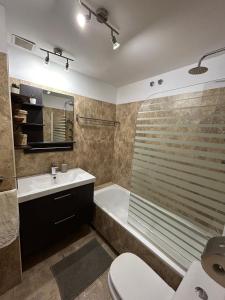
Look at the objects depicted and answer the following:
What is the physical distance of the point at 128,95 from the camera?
240 cm

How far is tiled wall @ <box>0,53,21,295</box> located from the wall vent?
51 centimetres

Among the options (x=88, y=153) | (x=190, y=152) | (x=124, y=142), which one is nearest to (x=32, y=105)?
(x=88, y=153)

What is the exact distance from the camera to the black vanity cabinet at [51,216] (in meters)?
1.36

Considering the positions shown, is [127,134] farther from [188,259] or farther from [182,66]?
[188,259]

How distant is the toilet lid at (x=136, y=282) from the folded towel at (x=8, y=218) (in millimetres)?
849

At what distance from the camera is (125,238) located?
1547mm

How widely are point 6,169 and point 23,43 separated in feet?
4.15

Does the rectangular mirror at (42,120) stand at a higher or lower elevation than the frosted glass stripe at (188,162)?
higher


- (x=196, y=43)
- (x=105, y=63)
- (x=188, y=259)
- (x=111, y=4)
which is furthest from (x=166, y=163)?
(x=105, y=63)

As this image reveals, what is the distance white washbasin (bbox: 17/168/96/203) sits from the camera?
134cm

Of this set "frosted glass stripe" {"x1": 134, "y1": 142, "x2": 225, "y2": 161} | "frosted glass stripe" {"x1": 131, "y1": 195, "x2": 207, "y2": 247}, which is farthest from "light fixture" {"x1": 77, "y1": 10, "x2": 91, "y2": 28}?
"frosted glass stripe" {"x1": 131, "y1": 195, "x2": 207, "y2": 247}

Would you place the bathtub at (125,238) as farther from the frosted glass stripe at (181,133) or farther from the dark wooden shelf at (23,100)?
the dark wooden shelf at (23,100)

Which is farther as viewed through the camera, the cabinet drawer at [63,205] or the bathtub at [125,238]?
the cabinet drawer at [63,205]

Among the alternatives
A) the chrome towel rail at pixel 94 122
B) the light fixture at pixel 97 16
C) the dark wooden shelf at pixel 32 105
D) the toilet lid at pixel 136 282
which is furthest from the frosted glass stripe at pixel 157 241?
the light fixture at pixel 97 16
